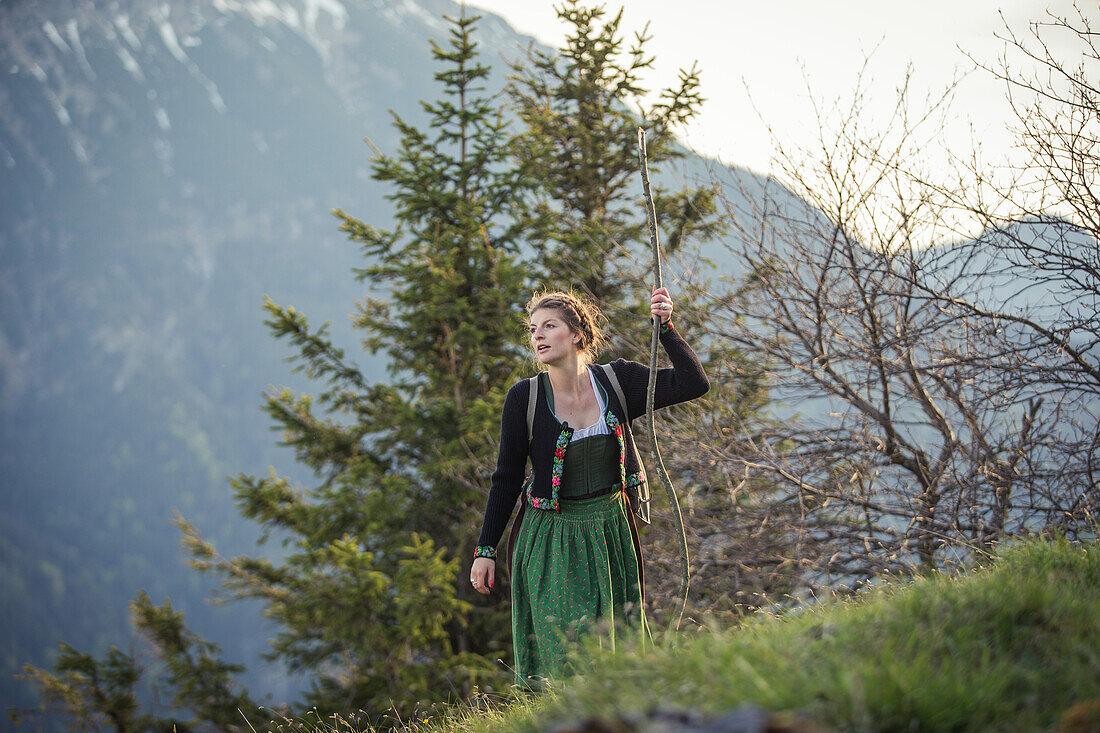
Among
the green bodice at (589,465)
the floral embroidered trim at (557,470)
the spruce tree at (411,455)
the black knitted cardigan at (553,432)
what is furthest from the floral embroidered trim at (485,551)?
→ the spruce tree at (411,455)

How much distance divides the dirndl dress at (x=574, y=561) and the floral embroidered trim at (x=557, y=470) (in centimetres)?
3

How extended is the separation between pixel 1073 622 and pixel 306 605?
32.1 feet

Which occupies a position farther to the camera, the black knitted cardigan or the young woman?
the black knitted cardigan

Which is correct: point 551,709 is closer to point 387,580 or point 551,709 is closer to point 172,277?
point 387,580

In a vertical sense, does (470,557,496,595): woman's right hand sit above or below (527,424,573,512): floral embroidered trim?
below

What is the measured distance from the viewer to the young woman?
3.24 m

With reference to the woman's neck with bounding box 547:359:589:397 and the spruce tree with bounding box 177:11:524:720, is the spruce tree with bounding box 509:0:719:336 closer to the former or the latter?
the spruce tree with bounding box 177:11:524:720

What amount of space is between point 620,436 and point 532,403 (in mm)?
455

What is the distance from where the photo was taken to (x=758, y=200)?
22.0 feet

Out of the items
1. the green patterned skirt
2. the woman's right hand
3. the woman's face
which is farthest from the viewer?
the woman's face

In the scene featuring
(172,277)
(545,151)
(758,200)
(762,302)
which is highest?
(172,277)

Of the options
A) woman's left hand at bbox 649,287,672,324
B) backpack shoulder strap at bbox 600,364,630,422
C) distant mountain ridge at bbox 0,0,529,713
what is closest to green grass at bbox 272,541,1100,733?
backpack shoulder strap at bbox 600,364,630,422

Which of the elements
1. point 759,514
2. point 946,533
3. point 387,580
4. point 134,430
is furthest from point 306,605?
point 134,430

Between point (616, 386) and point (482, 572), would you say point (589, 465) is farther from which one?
point (482, 572)
